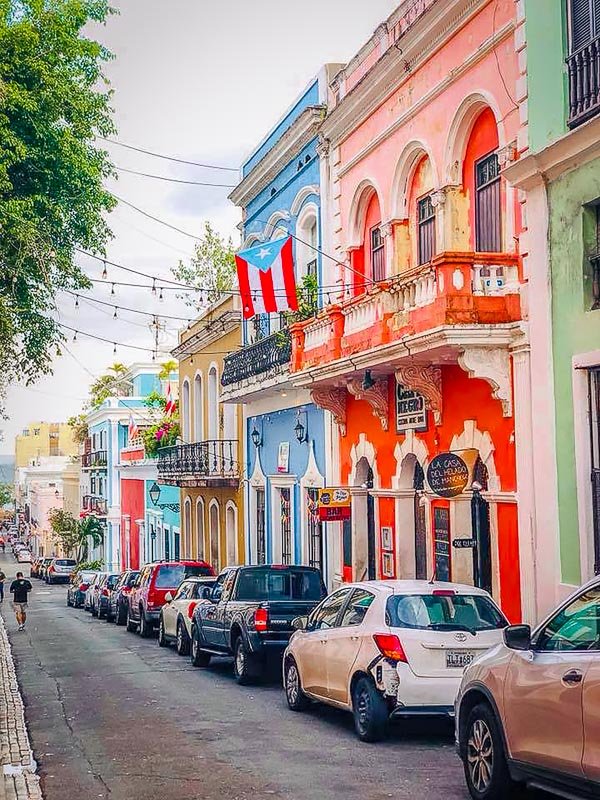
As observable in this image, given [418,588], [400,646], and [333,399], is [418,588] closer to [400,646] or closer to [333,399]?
[400,646]

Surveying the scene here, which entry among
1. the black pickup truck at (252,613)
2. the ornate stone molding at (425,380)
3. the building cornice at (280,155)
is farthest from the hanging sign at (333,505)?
the building cornice at (280,155)

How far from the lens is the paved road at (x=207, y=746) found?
32.1 feet

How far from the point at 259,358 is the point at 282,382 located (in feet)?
6.10

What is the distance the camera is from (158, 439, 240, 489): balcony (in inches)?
1249

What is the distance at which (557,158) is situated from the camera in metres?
14.0

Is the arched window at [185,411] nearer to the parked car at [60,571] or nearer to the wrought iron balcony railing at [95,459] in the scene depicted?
the wrought iron balcony railing at [95,459]

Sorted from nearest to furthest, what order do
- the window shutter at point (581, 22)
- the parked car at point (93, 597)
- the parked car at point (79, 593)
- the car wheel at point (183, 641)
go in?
the window shutter at point (581, 22) < the car wheel at point (183, 641) < the parked car at point (93, 597) < the parked car at point (79, 593)

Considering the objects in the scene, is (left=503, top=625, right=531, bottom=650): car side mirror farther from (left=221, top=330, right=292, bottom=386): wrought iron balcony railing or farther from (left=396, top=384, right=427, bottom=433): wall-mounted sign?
(left=221, top=330, right=292, bottom=386): wrought iron balcony railing

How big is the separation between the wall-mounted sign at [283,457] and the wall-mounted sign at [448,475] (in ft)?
34.3

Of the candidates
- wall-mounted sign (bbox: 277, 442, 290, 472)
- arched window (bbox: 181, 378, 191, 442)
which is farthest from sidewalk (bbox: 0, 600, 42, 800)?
arched window (bbox: 181, 378, 191, 442)

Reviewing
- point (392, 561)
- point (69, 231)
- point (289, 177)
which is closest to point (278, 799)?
point (392, 561)

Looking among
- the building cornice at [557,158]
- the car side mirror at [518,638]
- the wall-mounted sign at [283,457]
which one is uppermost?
the building cornice at [557,158]

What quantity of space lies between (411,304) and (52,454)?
140m

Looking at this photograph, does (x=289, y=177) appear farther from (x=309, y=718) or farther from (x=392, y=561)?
(x=309, y=718)
